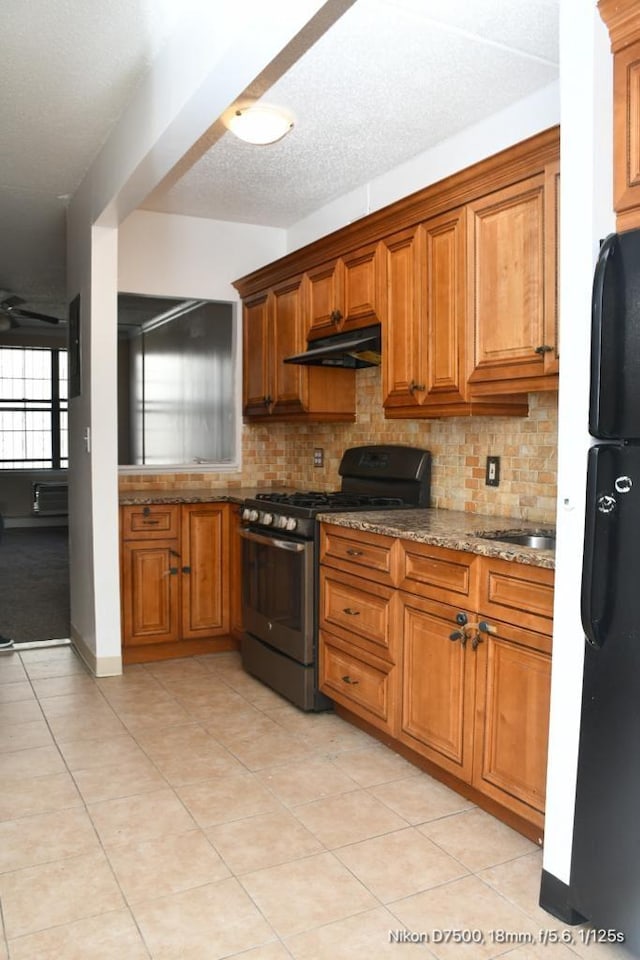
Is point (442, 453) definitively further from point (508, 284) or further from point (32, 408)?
point (32, 408)

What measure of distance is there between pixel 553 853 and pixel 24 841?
155 centimetres

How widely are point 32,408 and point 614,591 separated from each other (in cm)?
999

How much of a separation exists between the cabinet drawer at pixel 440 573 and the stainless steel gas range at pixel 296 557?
0.68m

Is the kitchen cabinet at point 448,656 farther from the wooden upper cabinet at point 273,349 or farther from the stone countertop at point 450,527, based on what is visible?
the wooden upper cabinet at point 273,349

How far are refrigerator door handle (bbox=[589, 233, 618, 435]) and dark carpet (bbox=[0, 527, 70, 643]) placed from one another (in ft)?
12.9

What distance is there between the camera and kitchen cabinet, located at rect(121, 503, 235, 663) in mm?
4297

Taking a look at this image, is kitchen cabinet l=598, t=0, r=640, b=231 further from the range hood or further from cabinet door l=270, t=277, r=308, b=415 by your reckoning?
cabinet door l=270, t=277, r=308, b=415

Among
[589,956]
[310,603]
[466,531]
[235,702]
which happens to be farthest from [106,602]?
[589,956]

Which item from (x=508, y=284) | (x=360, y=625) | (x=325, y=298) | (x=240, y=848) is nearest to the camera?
(x=240, y=848)

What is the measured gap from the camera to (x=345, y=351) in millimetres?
3787

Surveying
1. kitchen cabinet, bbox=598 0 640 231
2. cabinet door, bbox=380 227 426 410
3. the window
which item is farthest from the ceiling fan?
kitchen cabinet, bbox=598 0 640 231

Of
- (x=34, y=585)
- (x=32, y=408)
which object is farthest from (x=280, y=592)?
(x=32, y=408)

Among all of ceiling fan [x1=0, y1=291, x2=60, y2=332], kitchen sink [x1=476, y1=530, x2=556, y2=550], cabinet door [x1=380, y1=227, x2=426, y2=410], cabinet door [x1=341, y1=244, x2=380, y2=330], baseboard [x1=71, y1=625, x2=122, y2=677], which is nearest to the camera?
kitchen sink [x1=476, y1=530, x2=556, y2=550]

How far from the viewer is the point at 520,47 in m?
2.72
